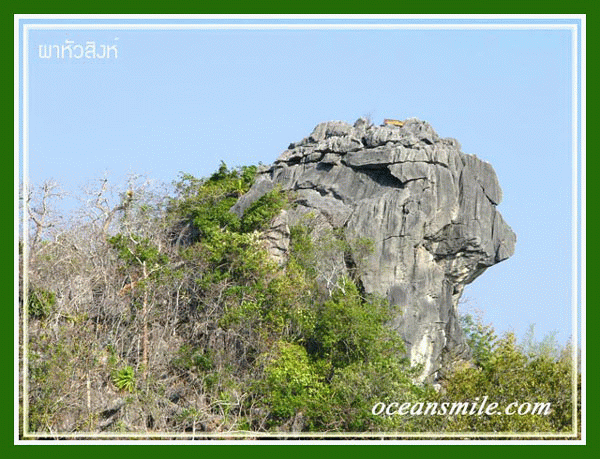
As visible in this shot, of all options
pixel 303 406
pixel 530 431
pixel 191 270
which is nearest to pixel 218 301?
pixel 191 270

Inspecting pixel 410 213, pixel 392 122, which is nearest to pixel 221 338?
pixel 410 213

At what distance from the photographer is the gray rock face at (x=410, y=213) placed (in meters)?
27.2

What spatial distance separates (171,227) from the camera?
28.0 metres

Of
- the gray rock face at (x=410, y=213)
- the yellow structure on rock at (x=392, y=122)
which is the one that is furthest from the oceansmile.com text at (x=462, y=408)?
the yellow structure on rock at (x=392, y=122)

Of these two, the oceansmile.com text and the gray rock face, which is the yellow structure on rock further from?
the oceansmile.com text

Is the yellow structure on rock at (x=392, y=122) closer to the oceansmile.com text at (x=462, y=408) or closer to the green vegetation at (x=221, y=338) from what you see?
the green vegetation at (x=221, y=338)

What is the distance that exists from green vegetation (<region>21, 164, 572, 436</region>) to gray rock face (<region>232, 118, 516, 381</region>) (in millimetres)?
424

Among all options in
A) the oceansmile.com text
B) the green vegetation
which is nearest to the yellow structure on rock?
the green vegetation

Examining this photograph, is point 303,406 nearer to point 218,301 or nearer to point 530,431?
point 218,301

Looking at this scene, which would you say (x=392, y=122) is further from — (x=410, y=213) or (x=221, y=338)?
(x=221, y=338)

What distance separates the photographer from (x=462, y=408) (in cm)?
2358

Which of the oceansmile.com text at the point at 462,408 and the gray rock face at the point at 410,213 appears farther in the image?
the gray rock face at the point at 410,213

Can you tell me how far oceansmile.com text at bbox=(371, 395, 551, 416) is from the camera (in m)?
23.1

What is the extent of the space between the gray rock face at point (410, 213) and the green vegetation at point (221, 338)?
42cm
